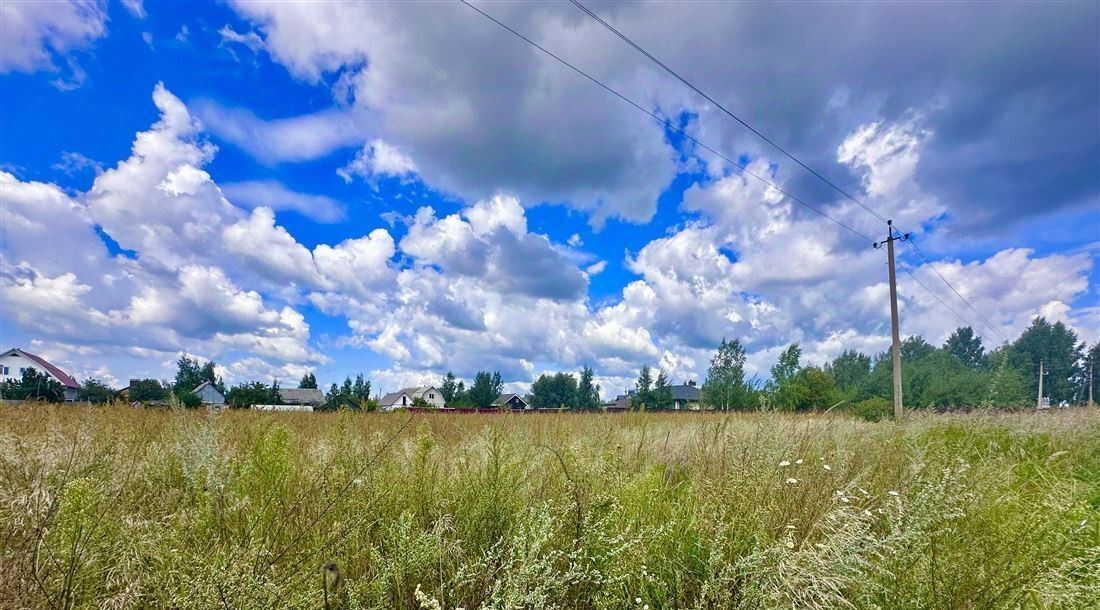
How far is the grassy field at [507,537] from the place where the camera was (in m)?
1.82

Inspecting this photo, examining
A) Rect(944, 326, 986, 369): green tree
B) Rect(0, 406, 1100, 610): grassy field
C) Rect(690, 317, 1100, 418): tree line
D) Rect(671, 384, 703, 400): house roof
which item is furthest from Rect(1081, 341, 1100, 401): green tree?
Rect(0, 406, 1100, 610): grassy field

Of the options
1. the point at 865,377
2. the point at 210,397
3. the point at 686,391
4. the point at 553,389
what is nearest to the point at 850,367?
the point at 865,377

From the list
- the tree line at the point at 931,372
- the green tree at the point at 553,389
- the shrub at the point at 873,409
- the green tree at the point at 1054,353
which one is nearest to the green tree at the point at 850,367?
the tree line at the point at 931,372

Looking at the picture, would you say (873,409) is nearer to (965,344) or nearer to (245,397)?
(245,397)

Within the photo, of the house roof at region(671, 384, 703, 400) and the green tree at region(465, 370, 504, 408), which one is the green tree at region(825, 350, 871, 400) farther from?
the green tree at region(465, 370, 504, 408)

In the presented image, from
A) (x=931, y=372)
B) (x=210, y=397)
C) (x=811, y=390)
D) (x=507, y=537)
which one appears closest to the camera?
(x=507, y=537)

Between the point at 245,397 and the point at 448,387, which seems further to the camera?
the point at 448,387

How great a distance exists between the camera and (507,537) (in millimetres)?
2383

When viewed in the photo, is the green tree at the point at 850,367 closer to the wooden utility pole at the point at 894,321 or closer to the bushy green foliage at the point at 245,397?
the wooden utility pole at the point at 894,321

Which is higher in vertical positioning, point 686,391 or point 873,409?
point 873,409

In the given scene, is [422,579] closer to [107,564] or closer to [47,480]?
[107,564]

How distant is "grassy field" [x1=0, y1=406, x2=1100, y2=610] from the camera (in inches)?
71.7

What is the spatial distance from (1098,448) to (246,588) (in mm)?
9831

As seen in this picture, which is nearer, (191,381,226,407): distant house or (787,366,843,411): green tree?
(191,381,226,407): distant house
